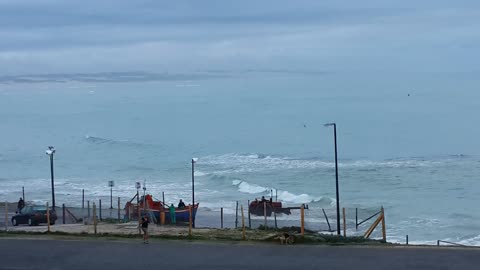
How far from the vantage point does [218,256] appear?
2259cm

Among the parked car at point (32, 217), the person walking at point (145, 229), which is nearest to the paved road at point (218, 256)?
the person walking at point (145, 229)

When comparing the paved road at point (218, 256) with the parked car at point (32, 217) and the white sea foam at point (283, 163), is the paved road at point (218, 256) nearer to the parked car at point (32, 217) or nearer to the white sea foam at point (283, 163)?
the parked car at point (32, 217)

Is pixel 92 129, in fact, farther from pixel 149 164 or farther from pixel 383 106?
pixel 383 106

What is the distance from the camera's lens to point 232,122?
488 feet

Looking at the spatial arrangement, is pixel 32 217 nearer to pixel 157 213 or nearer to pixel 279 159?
pixel 157 213

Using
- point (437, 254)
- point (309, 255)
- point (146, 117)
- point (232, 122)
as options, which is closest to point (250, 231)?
point (309, 255)

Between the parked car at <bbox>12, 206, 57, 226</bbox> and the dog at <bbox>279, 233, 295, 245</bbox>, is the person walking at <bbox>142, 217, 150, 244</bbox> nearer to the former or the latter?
the dog at <bbox>279, 233, 295, 245</bbox>

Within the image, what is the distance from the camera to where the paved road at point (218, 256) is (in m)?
21.3

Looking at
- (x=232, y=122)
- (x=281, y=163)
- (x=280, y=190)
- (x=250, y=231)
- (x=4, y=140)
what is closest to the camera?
(x=250, y=231)

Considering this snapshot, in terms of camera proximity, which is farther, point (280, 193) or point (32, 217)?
point (280, 193)

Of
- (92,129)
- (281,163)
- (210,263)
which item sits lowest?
(210,263)

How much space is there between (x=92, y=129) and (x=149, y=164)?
46.8 meters

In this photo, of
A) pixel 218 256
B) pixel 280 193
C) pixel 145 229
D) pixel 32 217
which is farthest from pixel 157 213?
pixel 280 193

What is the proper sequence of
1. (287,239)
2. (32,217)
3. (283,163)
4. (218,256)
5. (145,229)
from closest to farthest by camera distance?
(218,256)
(287,239)
(145,229)
(32,217)
(283,163)
